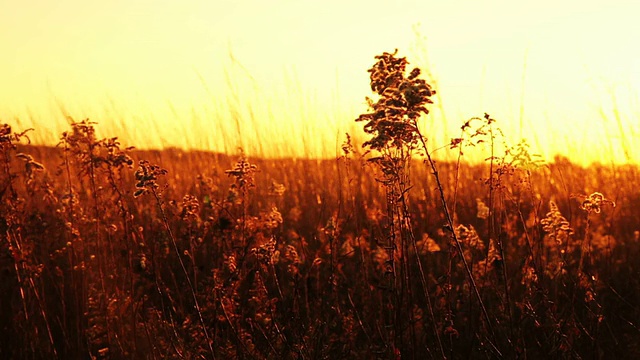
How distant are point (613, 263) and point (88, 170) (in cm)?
269

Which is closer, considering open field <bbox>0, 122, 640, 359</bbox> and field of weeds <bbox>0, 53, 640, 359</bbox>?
field of weeds <bbox>0, 53, 640, 359</bbox>

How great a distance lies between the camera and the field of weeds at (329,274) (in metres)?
2.39

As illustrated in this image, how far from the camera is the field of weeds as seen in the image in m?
2.39

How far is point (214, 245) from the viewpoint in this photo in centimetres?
402

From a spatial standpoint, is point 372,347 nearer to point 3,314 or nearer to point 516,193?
point 3,314

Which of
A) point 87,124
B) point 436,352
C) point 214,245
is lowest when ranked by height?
point 436,352

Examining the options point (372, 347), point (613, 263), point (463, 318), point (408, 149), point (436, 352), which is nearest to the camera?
point (408, 149)

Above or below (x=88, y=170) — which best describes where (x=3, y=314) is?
below

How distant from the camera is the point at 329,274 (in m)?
3.52

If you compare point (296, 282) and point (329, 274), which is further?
point (329, 274)

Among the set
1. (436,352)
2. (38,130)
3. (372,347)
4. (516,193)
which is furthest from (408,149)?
(38,130)

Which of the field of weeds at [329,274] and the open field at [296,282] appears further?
the open field at [296,282]

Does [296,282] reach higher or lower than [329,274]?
higher

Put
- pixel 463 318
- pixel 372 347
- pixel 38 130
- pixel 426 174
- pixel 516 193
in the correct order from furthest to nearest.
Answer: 1. pixel 38 130
2. pixel 426 174
3. pixel 516 193
4. pixel 463 318
5. pixel 372 347
